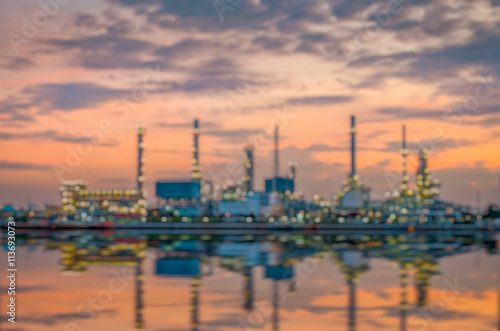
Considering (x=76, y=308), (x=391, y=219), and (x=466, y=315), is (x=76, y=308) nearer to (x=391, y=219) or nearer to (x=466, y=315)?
(x=466, y=315)

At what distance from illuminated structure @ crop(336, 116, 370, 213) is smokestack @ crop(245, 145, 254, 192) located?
17.7m

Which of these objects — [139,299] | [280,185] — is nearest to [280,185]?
[280,185]

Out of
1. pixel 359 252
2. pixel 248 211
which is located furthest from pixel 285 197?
pixel 359 252

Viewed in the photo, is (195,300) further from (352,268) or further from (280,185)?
(280,185)

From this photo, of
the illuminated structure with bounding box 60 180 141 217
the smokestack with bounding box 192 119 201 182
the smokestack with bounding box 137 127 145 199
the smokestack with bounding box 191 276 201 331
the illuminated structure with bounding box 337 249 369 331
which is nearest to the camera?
the smokestack with bounding box 191 276 201 331

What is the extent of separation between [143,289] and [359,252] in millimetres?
22928

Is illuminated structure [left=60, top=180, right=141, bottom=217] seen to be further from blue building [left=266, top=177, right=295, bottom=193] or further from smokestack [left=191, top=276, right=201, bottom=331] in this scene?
smokestack [left=191, top=276, right=201, bottom=331]

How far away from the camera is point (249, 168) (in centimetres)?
11881

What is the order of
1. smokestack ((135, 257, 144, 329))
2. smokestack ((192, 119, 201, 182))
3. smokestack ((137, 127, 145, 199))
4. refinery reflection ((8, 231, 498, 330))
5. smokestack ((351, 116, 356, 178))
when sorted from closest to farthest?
1. smokestack ((135, 257, 144, 329))
2. refinery reflection ((8, 231, 498, 330))
3. smokestack ((192, 119, 201, 182))
4. smokestack ((351, 116, 356, 178))
5. smokestack ((137, 127, 145, 199))

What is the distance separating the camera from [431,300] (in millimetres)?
21562

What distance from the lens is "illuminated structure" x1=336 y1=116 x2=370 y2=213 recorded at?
11369 centimetres

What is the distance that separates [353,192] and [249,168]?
A: 66.0 ft

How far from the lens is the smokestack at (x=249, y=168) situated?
4552 inches

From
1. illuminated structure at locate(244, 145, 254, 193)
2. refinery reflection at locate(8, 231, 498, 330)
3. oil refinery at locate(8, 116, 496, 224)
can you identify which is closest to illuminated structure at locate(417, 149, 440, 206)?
oil refinery at locate(8, 116, 496, 224)
